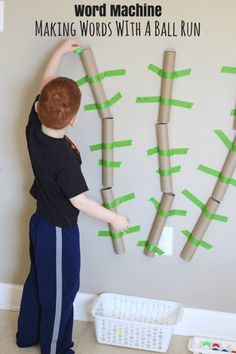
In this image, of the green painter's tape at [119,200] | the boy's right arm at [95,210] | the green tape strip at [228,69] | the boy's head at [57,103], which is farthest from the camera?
the green painter's tape at [119,200]

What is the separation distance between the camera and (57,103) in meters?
1.77

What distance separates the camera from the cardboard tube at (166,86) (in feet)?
6.59

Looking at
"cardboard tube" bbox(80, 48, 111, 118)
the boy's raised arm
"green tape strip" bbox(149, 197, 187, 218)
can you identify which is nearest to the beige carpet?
"green tape strip" bbox(149, 197, 187, 218)

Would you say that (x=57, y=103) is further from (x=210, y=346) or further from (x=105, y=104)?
(x=210, y=346)

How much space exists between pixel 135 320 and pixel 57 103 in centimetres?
107

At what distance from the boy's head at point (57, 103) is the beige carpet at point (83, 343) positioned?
1001mm

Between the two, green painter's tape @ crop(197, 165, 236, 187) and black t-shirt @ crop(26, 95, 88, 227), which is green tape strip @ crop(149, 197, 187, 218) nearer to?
green painter's tape @ crop(197, 165, 236, 187)

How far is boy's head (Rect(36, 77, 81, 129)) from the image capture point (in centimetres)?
178

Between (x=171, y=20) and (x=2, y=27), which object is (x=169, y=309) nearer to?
(x=171, y=20)

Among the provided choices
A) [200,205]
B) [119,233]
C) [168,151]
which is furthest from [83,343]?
[168,151]

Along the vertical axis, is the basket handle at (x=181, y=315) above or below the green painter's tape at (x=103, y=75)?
below

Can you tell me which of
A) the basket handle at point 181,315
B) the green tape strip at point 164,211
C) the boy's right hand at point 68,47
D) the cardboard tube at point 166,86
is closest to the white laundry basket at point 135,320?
the basket handle at point 181,315

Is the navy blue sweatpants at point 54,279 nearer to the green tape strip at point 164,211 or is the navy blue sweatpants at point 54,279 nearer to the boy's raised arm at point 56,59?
the green tape strip at point 164,211

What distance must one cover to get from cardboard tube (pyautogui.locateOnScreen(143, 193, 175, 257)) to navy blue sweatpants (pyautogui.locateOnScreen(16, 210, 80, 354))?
13.5 inches
